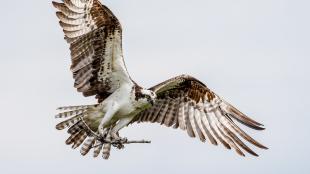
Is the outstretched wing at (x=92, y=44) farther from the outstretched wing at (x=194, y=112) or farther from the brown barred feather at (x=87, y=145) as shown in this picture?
the brown barred feather at (x=87, y=145)

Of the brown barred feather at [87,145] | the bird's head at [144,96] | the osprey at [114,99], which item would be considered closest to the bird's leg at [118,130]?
the osprey at [114,99]

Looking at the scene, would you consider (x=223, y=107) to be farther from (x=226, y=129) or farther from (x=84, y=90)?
(x=84, y=90)

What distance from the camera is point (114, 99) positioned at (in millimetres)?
16812

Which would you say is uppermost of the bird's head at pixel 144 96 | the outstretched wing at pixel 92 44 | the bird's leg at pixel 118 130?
the outstretched wing at pixel 92 44

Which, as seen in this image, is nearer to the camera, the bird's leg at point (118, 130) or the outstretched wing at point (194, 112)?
the bird's leg at point (118, 130)

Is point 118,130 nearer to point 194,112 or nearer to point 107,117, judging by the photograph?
point 107,117

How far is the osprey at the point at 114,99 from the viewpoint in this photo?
16.3 metres

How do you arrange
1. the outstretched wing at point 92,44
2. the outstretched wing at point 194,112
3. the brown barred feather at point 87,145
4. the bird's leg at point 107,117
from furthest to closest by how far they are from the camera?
1. the brown barred feather at point 87,145
2. the outstretched wing at point 194,112
3. the bird's leg at point 107,117
4. the outstretched wing at point 92,44

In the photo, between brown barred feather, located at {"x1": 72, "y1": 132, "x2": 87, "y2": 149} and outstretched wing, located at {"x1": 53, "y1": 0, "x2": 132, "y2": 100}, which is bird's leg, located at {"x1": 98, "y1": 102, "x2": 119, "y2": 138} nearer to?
outstretched wing, located at {"x1": 53, "y1": 0, "x2": 132, "y2": 100}

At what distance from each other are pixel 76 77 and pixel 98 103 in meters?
0.68

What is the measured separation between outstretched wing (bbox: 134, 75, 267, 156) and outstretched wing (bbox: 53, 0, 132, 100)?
1058 millimetres

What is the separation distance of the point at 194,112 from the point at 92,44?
303 cm

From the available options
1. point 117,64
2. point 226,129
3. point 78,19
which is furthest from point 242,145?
point 78,19

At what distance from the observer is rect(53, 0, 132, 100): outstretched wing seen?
1612 centimetres
